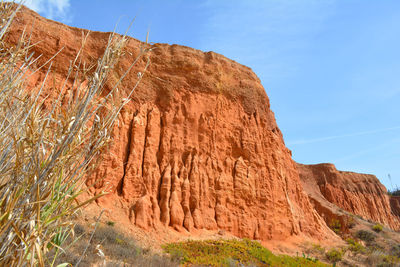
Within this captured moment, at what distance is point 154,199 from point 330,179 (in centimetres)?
3579

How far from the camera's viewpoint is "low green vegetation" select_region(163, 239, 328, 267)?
38.7 ft

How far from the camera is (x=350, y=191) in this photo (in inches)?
1757

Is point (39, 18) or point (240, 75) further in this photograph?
point (240, 75)

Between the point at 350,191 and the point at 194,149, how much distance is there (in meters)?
35.8

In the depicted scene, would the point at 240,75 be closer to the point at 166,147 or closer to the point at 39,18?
the point at 166,147

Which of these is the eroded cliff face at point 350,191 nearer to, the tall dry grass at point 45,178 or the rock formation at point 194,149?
the rock formation at point 194,149

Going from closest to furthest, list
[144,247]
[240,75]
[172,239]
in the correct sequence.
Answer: [144,247]
[172,239]
[240,75]

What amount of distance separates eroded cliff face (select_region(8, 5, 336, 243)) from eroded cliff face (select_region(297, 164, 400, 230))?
21.3 m

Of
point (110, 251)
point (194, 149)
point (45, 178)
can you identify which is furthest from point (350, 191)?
point (45, 178)

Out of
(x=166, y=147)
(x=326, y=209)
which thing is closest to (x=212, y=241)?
(x=166, y=147)

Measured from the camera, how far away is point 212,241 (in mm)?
14773

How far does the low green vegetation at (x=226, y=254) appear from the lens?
465 inches

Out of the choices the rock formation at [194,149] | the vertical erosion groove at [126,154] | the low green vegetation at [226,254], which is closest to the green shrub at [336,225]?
the rock formation at [194,149]

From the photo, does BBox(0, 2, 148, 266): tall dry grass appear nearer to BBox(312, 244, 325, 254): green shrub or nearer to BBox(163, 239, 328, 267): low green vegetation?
BBox(163, 239, 328, 267): low green vegetation
